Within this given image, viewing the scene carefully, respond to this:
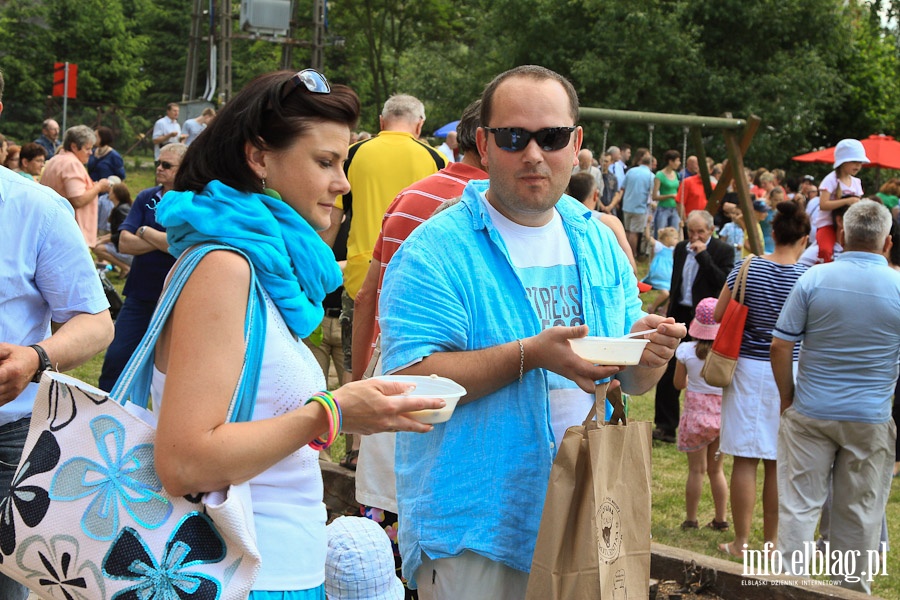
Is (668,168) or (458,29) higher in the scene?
(458,29)

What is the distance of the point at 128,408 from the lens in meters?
2.05

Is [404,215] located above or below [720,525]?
above

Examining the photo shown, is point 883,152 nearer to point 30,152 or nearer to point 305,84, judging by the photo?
point 30,152

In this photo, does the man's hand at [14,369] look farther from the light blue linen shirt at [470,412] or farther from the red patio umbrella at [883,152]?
the red patio umbrella at [883,152]

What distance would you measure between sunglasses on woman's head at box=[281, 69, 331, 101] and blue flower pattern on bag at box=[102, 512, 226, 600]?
3.07 ft

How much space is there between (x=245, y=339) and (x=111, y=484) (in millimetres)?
377

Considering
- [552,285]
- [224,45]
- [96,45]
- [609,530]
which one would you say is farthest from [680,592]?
[96,45]

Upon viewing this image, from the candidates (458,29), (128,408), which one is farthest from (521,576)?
(458,29)

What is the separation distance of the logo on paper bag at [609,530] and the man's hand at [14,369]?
5.37 feet

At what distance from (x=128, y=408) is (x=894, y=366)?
486 cm

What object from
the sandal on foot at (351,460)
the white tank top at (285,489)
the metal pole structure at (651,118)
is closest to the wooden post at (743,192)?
the metal pole structure at (651,118)

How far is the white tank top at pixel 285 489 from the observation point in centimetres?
211

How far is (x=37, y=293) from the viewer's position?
3111 mm

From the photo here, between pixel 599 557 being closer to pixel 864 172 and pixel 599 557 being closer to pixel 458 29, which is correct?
pixel 864 172
